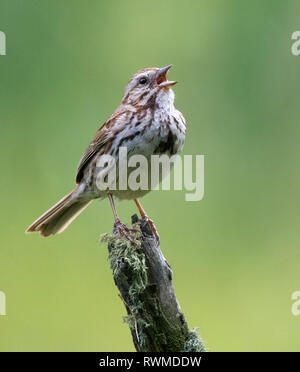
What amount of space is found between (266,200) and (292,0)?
2420 mm

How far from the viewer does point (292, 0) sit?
8.73 metres

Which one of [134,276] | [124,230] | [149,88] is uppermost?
[149,88]

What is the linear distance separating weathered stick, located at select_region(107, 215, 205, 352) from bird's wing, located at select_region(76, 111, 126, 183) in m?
1.47

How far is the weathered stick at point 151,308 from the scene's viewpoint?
450 centimetres

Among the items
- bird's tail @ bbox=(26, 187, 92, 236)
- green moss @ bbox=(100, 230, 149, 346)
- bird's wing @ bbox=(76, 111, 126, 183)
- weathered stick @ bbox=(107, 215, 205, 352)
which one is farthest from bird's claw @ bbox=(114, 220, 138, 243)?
bird's tail @ bbox=(26, 187, 92, 236)

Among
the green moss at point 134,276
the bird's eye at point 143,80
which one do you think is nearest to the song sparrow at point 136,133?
the bird's eye at point 143,80

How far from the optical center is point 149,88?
5957mm

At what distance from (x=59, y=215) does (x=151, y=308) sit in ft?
7.23

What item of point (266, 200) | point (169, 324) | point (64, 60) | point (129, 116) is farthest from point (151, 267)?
point (64, 60)

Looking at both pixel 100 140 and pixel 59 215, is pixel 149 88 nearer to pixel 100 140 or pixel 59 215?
pixel 100 140

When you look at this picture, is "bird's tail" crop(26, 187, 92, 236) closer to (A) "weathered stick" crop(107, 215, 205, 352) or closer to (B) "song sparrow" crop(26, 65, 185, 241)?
(B) "song sparrow" crop(26, 65, 185, 241)

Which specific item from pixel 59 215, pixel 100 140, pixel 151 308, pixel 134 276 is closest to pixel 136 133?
pixel 100 140

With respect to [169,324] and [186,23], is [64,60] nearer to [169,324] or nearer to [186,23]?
[186,23]
